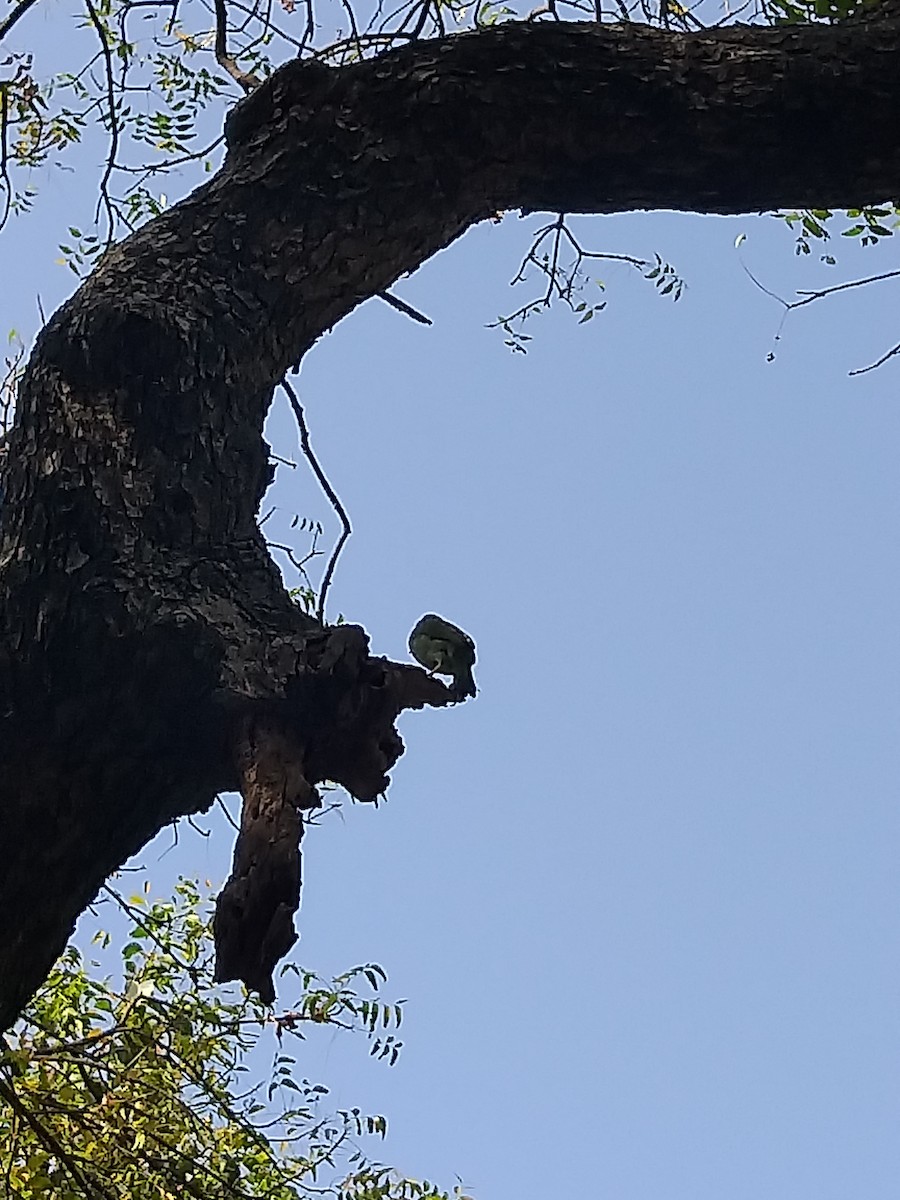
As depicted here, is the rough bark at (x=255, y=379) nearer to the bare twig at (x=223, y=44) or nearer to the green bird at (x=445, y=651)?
the green bird at (x=445, y=651)

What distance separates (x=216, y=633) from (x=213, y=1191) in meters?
1.78

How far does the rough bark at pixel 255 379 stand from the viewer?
1368mm

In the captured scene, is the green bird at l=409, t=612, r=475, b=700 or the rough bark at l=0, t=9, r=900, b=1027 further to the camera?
the green bird at l=409, t=612, r=475, b=700

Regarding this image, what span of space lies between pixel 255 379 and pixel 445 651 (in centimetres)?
50

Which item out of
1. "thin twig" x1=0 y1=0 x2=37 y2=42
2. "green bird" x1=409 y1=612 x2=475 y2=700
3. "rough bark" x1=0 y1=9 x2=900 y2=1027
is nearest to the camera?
"rough bark" x1=0 y1=9 x2=900 y2=1027

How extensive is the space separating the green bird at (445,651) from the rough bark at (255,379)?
0.12 m

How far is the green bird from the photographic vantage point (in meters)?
1.51

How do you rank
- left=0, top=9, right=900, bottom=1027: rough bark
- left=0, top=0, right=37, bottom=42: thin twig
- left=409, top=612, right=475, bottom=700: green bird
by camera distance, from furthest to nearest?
left=0, top=0, right=37, bottom=42: thin twig, left=409, top=612, right=475, bottom=700: green bird, left=0, top=9, right=900, bottom=1027: rough bark

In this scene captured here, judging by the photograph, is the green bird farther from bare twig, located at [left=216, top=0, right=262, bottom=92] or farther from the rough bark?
bare twig, located at [left=216, top=0, right=262, bottom=92]

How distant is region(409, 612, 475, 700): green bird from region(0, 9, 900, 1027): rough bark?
119 millimetres

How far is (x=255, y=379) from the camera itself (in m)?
1.76

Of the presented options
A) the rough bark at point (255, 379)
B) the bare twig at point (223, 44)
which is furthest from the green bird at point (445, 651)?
the bare twig at point (223, 44)

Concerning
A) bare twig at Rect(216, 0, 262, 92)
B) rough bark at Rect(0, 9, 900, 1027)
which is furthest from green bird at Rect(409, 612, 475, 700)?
bare twig at Rect(216, 0, 262, 92)

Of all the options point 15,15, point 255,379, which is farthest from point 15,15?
point 255,379
